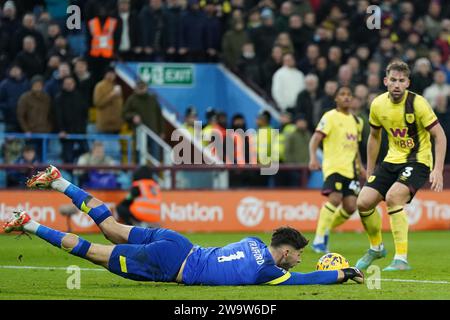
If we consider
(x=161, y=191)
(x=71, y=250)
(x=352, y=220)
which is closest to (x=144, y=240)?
(x=71, y=250)

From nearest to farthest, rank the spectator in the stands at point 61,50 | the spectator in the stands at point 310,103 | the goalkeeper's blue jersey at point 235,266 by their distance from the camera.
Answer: the goalkeeper's blue jersey at point 235,266 → the spectator in the stands at point 61,50 → the spectator in the stands at point 310,103

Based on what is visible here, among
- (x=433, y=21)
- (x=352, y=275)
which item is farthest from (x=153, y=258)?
(x=433, y=21)

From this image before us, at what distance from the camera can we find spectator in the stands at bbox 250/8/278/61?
2497cm

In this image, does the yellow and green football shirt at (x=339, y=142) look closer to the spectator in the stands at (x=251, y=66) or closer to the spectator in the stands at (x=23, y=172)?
the spectator in the stands at (x=23, y=172)

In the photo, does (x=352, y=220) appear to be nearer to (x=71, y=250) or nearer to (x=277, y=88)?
(x=277, y=88)

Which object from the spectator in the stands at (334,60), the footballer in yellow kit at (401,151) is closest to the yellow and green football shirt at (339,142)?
the footballer in yellow kit at (401,151)

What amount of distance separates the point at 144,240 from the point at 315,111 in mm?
12806

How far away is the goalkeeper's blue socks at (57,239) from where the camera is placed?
10.7 meters

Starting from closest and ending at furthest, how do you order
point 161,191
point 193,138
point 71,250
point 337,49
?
point 71,250 → point 161,191 → point 193,138 → point 337,49

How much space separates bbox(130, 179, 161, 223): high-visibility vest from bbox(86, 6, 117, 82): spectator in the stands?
11.7 ft

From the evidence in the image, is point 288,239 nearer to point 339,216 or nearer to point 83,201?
point 83,201

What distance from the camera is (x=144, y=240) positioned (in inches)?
430

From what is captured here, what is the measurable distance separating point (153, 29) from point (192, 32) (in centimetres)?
91

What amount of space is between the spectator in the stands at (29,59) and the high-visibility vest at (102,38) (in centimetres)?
116
